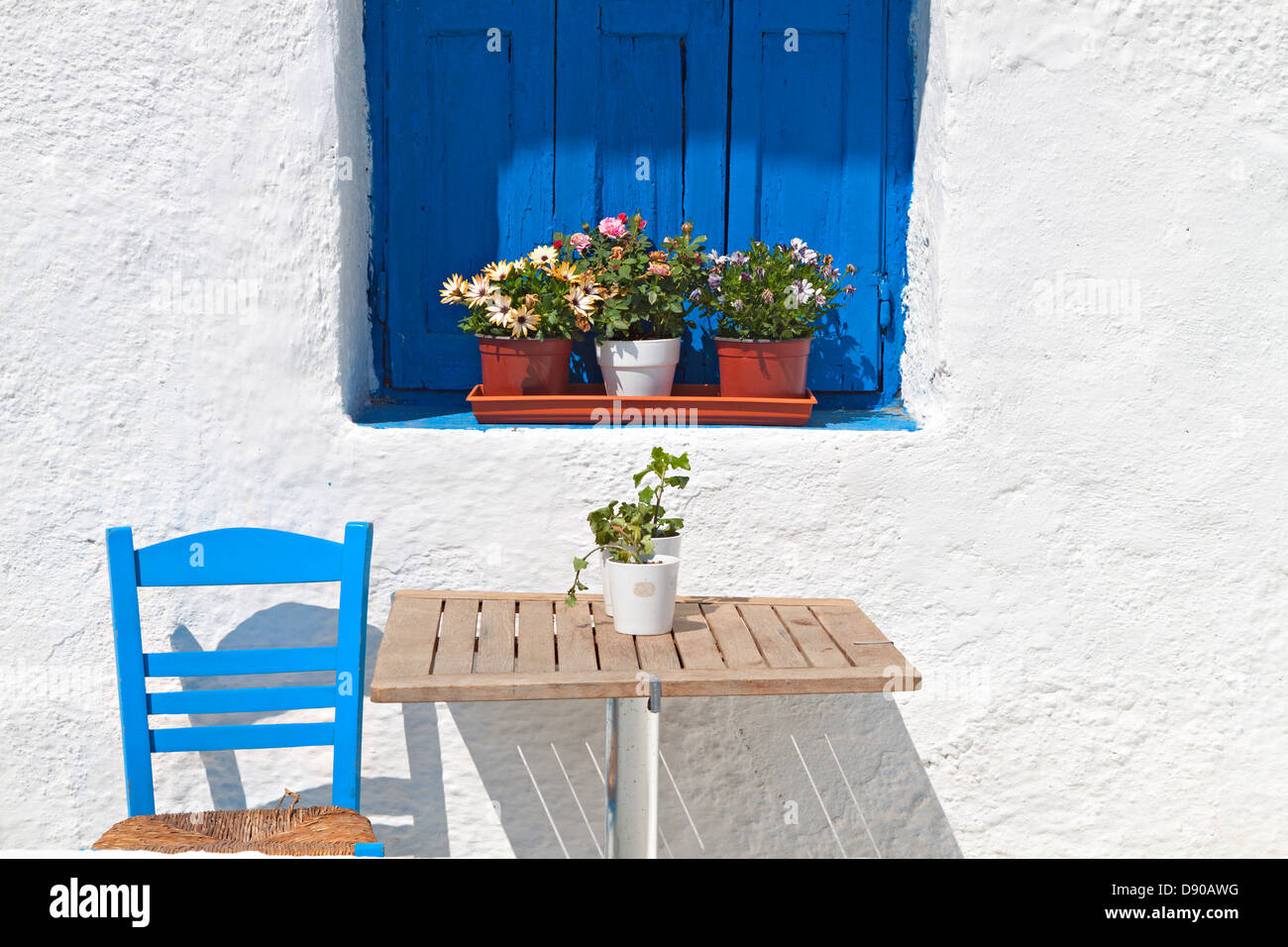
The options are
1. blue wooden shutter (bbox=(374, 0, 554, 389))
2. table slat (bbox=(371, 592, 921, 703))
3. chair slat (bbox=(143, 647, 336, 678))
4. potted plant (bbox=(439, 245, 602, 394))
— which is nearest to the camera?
table slat (bbox=(371, 592, 921, 703))

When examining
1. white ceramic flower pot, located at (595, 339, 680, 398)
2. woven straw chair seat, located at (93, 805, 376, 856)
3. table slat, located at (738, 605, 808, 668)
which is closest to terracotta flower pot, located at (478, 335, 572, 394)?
white ceramic flower pot, located at (595, 339, 680, 398)

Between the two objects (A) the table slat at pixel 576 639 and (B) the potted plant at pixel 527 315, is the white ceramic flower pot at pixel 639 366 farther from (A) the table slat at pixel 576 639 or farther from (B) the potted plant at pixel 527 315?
(A) the table slat at pixel 576 639

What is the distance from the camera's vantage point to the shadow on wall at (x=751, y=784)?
9.02 feet

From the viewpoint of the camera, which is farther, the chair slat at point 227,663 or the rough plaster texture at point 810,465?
the rough plaster texture at point 810,465

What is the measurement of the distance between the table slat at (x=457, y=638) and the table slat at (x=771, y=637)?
0.55 meters

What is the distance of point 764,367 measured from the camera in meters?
2.78

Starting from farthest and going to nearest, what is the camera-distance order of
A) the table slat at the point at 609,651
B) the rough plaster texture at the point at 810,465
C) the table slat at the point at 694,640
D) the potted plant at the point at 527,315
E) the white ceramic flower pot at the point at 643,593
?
the potted plant at the point at 527,315 → the rough plaster texture at the point at 810,465 → the white ceramic flower pot at the point at 643,593 → the table slat at the point at 694,640 → the table slat at the point at 609,651

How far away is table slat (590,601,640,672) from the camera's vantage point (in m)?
2.04

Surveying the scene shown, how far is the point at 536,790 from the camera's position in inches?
108

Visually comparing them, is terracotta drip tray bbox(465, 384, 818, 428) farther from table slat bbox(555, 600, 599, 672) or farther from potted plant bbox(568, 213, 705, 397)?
table slat bbox(555, 600, 599, 672)

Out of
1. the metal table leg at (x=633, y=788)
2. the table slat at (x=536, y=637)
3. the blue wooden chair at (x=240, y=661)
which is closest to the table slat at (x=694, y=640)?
the metal table leg at (x=633, y=788)

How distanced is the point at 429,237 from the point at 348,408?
519 mm

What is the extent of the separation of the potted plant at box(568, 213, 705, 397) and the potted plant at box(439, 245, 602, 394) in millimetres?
53

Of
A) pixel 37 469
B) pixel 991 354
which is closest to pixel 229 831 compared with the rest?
pixel 37 469
